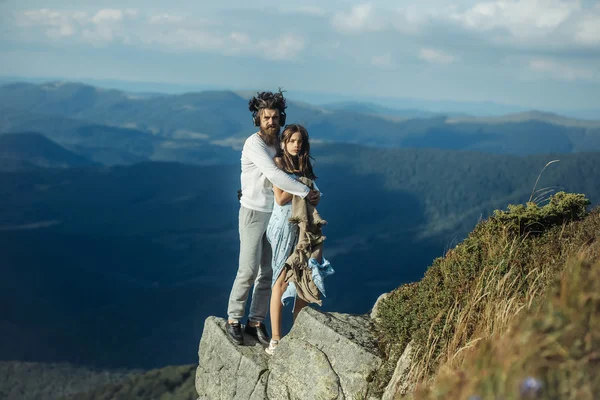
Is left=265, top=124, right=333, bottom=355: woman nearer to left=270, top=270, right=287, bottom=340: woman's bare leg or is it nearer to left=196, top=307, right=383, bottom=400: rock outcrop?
left=270, top=270, right=287, bottom=340: woman's bare leg

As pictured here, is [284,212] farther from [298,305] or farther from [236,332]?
[236,332]

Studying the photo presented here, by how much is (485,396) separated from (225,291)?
7100 inches

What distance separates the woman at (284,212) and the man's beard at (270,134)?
16 centimetres

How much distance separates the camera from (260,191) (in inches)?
260

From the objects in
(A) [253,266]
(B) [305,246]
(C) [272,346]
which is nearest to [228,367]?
(C) [272,346]

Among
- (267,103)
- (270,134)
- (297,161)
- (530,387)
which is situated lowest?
(530,387)

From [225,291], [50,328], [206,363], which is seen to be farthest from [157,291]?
[206,363]

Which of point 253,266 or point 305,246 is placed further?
point 253,266

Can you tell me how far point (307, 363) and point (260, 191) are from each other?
1844 millimetres

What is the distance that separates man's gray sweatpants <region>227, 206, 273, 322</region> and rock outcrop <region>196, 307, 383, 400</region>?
488 mm

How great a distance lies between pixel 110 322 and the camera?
16150cm

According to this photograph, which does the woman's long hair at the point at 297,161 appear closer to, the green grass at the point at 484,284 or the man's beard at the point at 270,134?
the man's beard at the point at 270,134

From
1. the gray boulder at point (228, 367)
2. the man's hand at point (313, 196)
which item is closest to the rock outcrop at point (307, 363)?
the gray boulder at point (228, 367)

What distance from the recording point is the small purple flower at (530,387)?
1.88m
